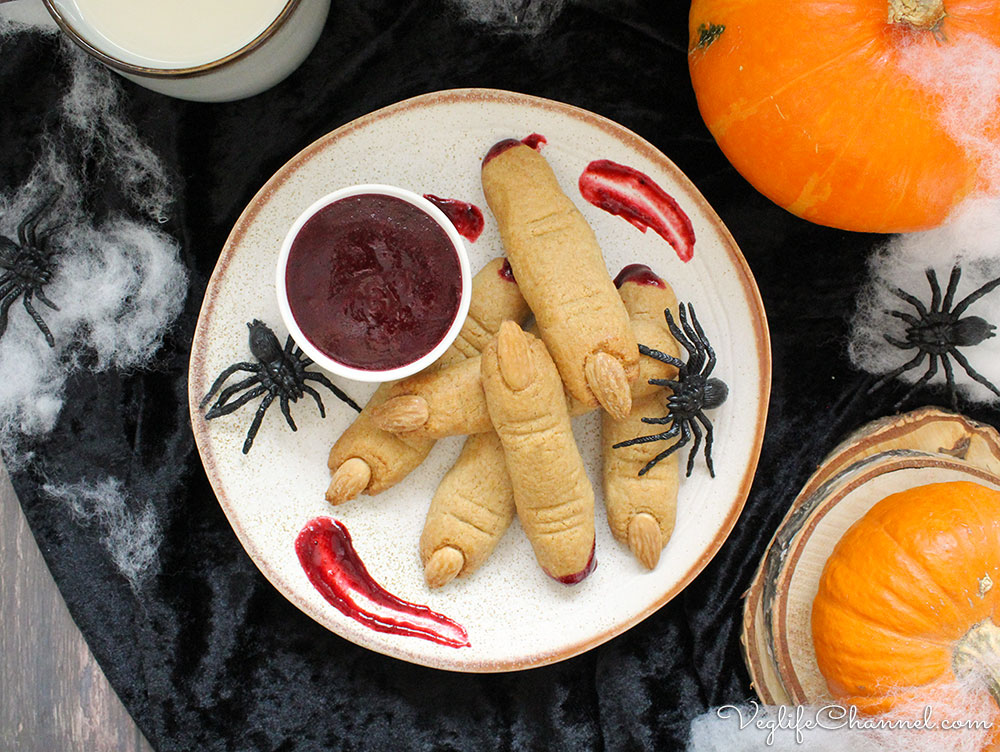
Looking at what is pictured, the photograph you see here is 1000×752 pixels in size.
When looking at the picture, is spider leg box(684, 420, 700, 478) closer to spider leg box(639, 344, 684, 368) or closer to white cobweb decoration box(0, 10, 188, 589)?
spider leg box(639, 344, 684, 368)

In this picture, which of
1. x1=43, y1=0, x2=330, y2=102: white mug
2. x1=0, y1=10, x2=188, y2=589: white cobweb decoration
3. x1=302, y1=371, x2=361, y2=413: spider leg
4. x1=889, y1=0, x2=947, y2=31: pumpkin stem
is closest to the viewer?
x1=889, y1=0, x2=947, y2=31: pumpkin stem

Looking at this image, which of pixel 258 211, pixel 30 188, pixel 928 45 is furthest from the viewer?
pixel 30 188

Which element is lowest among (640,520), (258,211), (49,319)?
Answer: (640,520)

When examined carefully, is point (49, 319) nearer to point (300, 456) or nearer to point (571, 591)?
point (300, 456)

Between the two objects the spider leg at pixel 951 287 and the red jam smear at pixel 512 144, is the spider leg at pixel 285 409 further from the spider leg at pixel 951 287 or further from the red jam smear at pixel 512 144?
the spider leg at pixel 951 287

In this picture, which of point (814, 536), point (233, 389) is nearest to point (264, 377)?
point (233, 389)

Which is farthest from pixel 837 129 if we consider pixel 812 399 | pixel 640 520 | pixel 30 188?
pixel 30 188

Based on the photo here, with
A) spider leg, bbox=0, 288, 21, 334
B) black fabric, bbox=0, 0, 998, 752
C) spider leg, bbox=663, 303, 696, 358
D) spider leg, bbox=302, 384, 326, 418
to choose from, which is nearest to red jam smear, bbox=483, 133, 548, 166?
black fabric, bbox=0, 0, 998, 752
